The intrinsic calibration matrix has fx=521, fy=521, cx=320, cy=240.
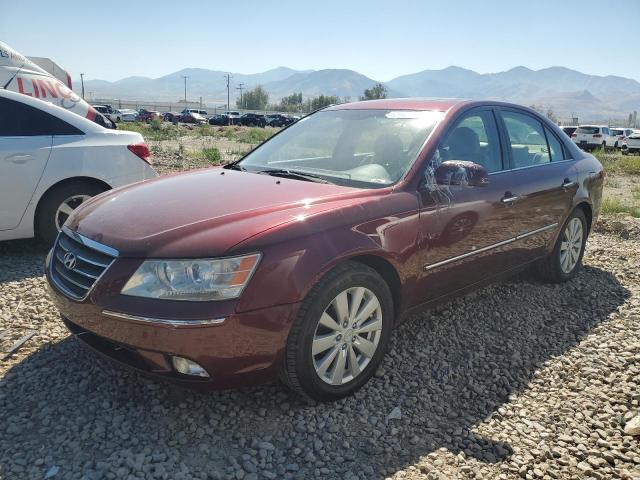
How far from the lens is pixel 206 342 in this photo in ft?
7.62

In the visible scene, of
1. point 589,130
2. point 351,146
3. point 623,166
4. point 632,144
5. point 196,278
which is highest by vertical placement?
point 589,130

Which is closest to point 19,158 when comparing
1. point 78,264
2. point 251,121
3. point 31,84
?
point 78,264

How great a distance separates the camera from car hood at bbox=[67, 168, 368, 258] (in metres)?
2.43

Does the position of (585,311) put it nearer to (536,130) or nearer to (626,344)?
(626,344)

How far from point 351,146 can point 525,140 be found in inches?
62.8

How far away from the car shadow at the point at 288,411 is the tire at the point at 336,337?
0.14 metres

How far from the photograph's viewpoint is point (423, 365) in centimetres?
330

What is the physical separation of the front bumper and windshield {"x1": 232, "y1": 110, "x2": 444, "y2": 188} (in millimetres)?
1164

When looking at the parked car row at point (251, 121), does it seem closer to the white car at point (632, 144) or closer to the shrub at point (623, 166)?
the white car at point (632, 144)

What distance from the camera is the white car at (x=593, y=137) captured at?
2966 centimetres

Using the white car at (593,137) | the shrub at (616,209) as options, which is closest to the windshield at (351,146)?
the shrub at (616,209)

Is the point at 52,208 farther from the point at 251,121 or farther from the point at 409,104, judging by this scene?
the point at 251,121

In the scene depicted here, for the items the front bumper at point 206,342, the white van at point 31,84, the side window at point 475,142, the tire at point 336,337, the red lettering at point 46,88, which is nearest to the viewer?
the front bumper at point 206,342

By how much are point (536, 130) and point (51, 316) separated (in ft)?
13.6
